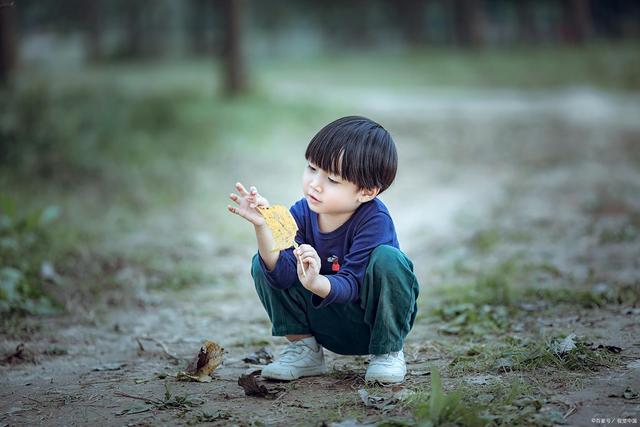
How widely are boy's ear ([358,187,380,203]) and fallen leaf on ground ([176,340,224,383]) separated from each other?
0.93m

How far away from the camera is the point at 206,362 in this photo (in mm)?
3412

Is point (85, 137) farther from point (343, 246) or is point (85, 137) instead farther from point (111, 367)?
point (343, 246)

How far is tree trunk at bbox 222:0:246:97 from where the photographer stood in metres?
14.5

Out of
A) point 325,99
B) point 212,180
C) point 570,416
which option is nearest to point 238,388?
point 570,416

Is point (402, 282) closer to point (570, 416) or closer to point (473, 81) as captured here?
point (570, 416)

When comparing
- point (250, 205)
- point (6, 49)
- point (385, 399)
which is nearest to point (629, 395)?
point (385, 399)

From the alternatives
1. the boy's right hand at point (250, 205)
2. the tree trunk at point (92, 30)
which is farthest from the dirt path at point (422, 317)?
the tree trunk at point (92, 30)

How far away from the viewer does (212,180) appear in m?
8.95

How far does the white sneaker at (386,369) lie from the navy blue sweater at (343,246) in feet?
0.99

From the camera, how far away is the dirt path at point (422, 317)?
9.84 ft

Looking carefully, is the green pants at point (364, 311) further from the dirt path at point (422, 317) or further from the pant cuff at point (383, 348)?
the dirt path at point (422, 317)

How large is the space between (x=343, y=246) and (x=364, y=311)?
277mm

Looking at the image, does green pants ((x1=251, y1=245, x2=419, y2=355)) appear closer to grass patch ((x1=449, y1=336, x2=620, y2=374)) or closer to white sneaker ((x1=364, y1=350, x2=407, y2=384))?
white sneaker ((x1=364, y1=350, x2=407, y2=384))

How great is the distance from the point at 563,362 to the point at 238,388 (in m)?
1.36
